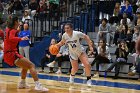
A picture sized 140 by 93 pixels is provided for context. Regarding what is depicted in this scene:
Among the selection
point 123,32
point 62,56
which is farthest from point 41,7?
point 123,32

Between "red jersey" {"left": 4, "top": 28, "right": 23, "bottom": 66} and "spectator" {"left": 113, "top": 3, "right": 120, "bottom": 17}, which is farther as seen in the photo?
"spectator" {"left": 113, "top": 3, "right": 120, "bottom": 17}

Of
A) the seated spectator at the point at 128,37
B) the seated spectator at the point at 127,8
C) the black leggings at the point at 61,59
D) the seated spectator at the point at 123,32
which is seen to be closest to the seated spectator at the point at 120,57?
the seated spectator at the point at 128,37

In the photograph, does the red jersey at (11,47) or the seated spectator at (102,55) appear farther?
the seated spectator at (102,55)

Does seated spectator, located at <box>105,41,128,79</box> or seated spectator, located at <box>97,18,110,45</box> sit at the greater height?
seated spectator, located at <box>97,18,110,45</box>

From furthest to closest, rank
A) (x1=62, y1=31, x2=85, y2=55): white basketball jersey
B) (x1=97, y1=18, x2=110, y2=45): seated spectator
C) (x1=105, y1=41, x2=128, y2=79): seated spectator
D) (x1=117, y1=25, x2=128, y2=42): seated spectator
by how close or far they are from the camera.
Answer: (x1=97, y1=18, x2=110, y2=45): seated spectator, (x1=117, y1=25, x2=128, y2=42): seated spectator, (x1=105, y1=41, x2=128, y2=79): seated spectator, (x1=62, y1=31, x2=85, y2=55): white basketball jersey

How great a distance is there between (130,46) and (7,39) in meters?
6.32

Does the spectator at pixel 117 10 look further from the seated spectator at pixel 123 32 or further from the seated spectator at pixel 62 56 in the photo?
the seated spectator at pixel 62 56

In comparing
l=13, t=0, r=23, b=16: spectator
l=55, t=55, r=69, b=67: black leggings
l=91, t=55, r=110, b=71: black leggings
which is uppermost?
l=13, t=0, r=23, b=16: spectator

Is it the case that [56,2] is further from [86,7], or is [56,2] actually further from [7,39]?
[7,39]

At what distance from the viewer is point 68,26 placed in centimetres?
964

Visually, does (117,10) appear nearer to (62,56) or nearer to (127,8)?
(127,8)

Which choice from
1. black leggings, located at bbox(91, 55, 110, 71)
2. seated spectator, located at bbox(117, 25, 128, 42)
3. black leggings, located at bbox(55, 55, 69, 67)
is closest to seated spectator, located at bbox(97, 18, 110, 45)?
seated spectator, located at bbox(117, 25, 128, 42)

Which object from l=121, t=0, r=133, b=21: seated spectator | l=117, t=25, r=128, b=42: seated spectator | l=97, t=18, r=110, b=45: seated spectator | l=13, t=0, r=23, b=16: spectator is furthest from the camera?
l=13, t=0, r=23, b=16: spectator

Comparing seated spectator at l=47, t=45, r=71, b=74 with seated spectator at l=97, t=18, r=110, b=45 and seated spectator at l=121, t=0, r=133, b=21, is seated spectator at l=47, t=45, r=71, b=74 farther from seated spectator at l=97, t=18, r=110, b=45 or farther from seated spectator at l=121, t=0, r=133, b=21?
seated spectator at l=121, t=0, r=133, b=21
